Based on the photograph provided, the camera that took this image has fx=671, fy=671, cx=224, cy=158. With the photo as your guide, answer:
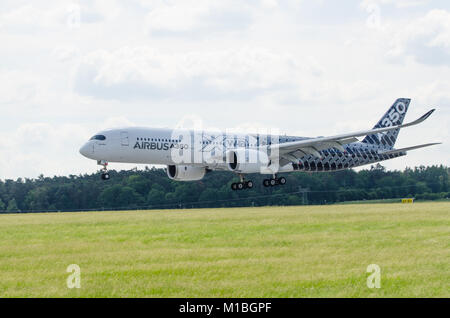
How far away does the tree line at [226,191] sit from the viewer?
88188mm

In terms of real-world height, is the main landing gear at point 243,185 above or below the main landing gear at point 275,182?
below

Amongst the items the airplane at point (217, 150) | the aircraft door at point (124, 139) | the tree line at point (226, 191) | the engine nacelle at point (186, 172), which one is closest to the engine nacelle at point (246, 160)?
the airplane at point (217, 150)

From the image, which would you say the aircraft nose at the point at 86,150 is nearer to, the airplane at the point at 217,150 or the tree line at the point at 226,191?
the airplane at the point at 217,150

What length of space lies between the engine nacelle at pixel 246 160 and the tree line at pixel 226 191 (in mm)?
32644

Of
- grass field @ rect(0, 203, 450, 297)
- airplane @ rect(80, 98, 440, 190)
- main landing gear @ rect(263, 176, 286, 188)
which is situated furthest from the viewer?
main landing gear @ rect(263, 176, 286, 188)

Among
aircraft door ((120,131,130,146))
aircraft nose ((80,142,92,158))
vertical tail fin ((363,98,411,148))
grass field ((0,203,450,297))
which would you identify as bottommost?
grass field ((0,203,450,297))

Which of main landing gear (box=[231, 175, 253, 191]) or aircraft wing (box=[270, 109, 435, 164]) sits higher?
aircraft wing (box=[270, 109, 435, 164])

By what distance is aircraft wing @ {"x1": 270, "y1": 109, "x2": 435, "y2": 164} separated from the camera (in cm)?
5175

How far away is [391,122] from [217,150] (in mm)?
23402

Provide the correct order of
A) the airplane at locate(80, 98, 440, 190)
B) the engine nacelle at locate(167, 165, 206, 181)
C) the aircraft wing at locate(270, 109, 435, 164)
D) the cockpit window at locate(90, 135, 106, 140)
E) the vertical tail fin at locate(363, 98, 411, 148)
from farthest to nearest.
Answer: the vertical tail fin at locate(363, 98, 411, 148) < the engine nacelle at locate(167, 165, 206, 181) < the aircraft wing at locate(270, 109, 435, 164) < the airplane at locate(80, 98, 440, 190) < the cockpit window at locate(90, 135, 106, 140)

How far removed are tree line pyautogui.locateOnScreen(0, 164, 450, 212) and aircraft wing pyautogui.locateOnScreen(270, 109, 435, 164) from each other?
2802 cm

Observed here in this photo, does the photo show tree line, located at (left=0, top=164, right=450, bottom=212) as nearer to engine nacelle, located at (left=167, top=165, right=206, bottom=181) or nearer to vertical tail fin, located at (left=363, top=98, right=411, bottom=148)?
vertical tail fin, located at (left=363, top=98, right=411, bottom=148)

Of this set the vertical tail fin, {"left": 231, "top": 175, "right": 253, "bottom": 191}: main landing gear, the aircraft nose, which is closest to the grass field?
the aircraft nose

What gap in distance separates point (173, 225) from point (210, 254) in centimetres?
1105
